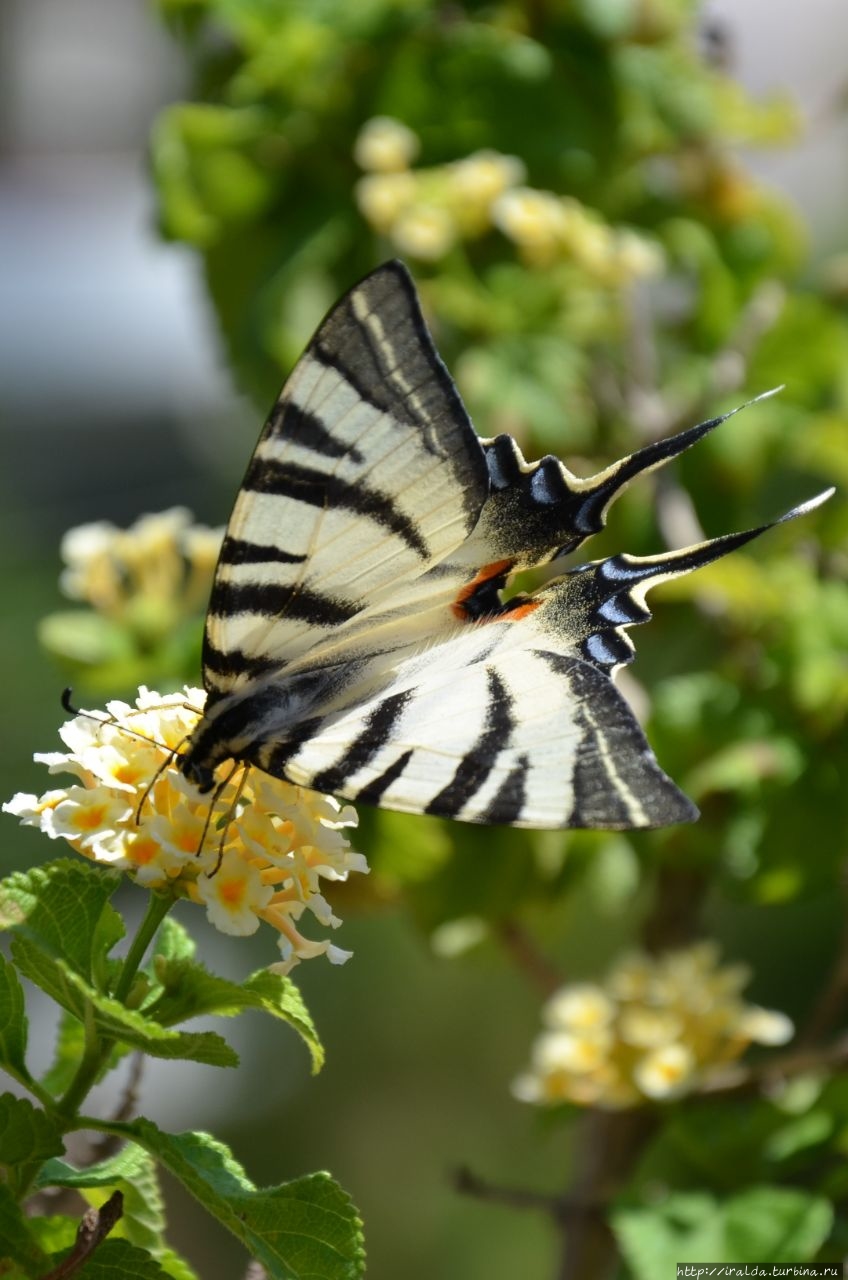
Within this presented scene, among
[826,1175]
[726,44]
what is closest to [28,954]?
[826,1175]

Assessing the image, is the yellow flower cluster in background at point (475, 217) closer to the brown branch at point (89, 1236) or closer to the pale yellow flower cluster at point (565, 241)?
the pale yellow flower cluster at point (565, 241)

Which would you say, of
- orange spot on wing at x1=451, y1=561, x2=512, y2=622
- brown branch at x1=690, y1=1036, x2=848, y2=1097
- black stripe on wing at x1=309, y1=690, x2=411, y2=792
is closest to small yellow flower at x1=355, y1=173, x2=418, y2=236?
orange spot on wing at x1=451, y1=561, x2=512, y2=622

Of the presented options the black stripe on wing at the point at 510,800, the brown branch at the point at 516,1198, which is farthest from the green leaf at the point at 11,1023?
the brown branch at the point at 516,1198

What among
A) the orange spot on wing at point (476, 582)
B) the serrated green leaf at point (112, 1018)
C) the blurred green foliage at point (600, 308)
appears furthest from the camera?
the blurred green foliage at point (600, 308)

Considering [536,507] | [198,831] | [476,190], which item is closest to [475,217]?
[476,190]

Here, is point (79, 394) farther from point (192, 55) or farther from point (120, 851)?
point (120, 851)
